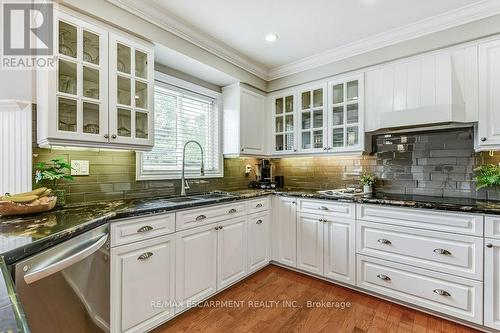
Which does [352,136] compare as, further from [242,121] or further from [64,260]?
[64,260]

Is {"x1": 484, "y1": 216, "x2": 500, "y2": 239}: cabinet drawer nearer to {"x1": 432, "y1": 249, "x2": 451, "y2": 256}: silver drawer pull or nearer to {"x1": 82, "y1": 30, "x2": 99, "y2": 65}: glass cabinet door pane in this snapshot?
{"x1": 432, "y1": 249, "x2": 451, "y2": 256}: silver drawer pull

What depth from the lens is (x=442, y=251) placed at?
78.1 inches

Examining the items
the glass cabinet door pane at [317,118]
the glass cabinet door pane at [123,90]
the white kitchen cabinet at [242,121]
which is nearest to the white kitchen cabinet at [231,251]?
the white kitchen cabinet at [242,121]

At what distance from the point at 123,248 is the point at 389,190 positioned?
2.69m

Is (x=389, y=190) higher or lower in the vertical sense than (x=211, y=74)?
lower

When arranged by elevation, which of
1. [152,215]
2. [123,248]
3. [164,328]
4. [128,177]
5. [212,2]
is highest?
[212,2]

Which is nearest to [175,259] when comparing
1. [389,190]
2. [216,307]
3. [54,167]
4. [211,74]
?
[216,307]

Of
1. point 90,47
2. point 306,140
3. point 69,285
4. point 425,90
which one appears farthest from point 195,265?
point 425,90

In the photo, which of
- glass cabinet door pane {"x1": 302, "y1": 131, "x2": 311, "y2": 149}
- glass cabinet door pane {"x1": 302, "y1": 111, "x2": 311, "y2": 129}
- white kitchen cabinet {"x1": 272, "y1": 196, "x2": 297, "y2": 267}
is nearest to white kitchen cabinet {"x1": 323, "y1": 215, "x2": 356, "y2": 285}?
white kitchen cabinet {"x1": 272, "y1": 196, "x2": 297, "y2": 267}

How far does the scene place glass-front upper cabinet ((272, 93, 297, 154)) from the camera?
10.8ft

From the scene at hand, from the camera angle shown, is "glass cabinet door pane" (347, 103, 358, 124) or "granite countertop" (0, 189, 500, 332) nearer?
"granite countertop" (0, 189, 500, 332)

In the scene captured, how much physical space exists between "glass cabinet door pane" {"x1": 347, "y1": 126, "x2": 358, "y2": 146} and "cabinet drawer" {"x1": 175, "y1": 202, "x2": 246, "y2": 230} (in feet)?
4.49

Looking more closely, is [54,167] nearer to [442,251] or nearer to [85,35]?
[85,35]

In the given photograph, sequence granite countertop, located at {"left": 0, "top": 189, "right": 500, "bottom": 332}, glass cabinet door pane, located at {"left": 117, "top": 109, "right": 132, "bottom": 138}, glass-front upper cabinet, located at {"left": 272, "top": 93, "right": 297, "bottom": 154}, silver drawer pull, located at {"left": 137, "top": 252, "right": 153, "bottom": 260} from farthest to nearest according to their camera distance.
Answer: glass-front upper cabinet, located at {"left": 272, "top": 93, "right": 297, "bottom": 154}
glass cabinet door pane, located at {"left": 117, "top": 109, "right": 132, "bottom": 138}
silver drawer pull, located at {"left": 137, "top": 252, "right": 153, "bottom": 260}
granite countertop, located at {"left": 0, "top": 189, "right": 500, "bottom": 332}
